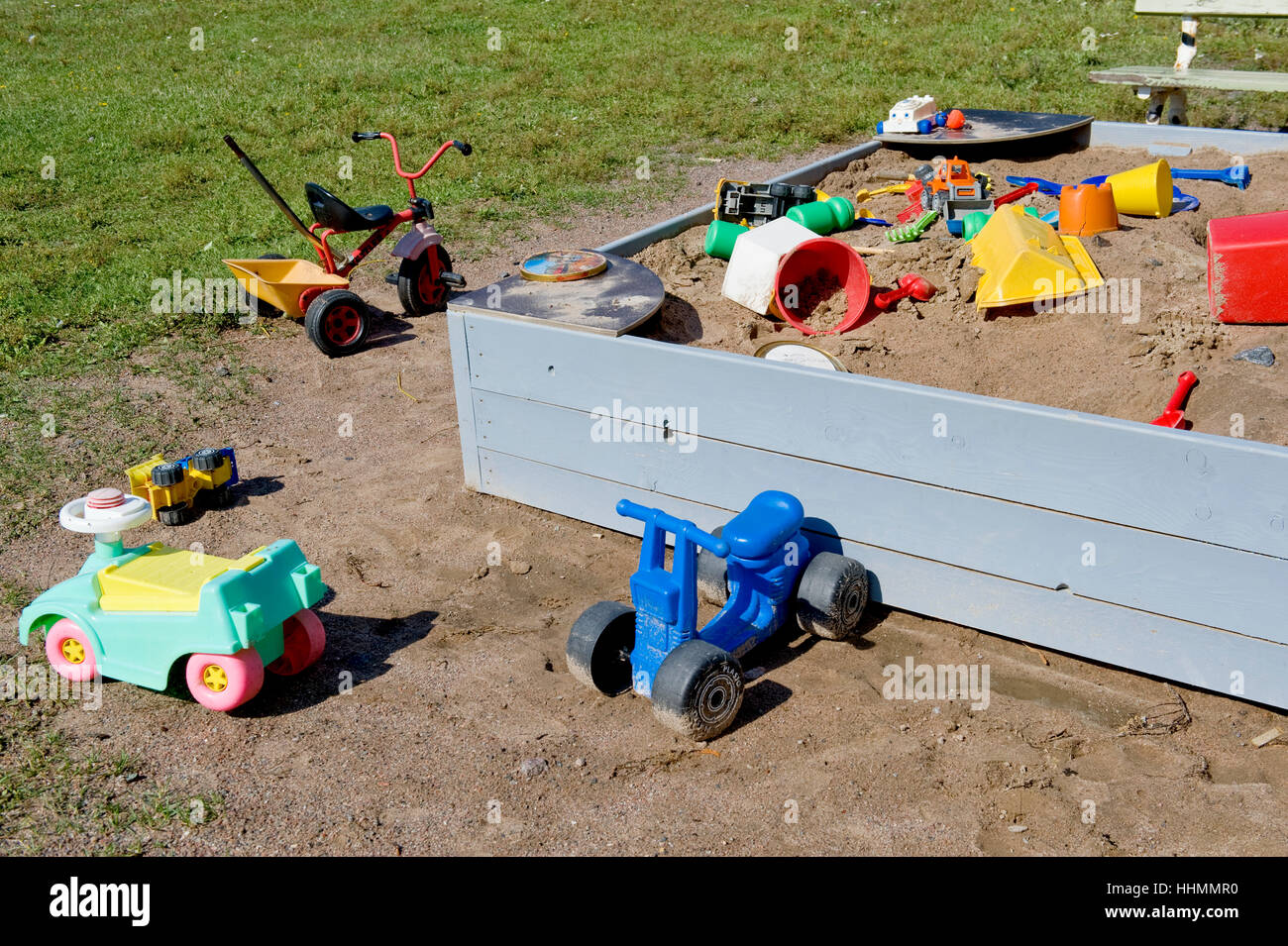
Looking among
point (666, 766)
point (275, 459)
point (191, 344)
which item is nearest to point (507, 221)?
point (191, 344)

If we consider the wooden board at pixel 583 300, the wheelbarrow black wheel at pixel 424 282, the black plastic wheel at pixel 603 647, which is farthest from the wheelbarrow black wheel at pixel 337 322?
the black plastic wheel at pixel 603 647

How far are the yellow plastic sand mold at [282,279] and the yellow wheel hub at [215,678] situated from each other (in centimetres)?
279

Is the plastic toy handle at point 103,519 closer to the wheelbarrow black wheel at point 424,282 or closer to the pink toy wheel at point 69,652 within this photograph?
the pink toy wheel at point 69,652

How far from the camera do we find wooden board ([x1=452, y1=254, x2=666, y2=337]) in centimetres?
343

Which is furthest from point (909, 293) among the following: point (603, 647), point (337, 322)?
point (337, 322)

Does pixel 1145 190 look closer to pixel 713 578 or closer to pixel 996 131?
pixel 996 131

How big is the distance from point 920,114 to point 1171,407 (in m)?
3.60

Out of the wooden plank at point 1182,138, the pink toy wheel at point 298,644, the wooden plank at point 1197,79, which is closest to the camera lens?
the pink toy wheel at point 298,644

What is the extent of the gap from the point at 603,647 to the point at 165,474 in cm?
177

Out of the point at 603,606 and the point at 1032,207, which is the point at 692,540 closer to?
the point at 603,606

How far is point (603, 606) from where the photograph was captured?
107 inches

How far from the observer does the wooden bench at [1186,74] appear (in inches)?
257

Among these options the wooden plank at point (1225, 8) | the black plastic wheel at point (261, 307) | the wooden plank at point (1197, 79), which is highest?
the wooden plank at point (1225, 8)

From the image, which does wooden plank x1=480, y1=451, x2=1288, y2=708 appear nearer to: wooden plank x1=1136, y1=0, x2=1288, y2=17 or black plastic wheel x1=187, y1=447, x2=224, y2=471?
black plastic wheel x1=187, y1=447, x2=224, y2=471
